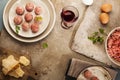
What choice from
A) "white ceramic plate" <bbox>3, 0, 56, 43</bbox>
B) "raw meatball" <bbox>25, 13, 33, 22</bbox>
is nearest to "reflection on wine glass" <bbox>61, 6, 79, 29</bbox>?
"white ceramic plate" <bbox>3, 0, 56, 43</bbox>

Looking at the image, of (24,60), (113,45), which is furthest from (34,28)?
(113,45)

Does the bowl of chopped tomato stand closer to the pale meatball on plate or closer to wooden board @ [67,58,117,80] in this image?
wooden board @ [67,58,117,80]

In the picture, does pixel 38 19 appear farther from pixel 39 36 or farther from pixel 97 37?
pixel 97 37

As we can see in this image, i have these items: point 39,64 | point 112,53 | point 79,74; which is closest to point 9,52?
point 39,64

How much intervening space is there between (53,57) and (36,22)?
18 cm

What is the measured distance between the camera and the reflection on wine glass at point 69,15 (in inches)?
82.5

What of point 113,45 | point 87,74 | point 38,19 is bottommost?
point 87,74

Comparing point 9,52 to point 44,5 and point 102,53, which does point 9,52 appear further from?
point 102,53

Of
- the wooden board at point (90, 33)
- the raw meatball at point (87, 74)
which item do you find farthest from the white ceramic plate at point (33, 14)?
the raw meatball at point (87, 74)

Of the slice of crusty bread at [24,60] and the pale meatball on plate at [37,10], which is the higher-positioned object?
the pale meatball on plate at [37,10]

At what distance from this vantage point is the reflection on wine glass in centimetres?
210

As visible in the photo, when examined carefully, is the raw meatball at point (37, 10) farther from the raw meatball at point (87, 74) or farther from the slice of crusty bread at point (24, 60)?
the raw meatball at point (87, 74)

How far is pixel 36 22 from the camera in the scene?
6.85 ft

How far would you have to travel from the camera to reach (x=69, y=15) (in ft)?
6.89
